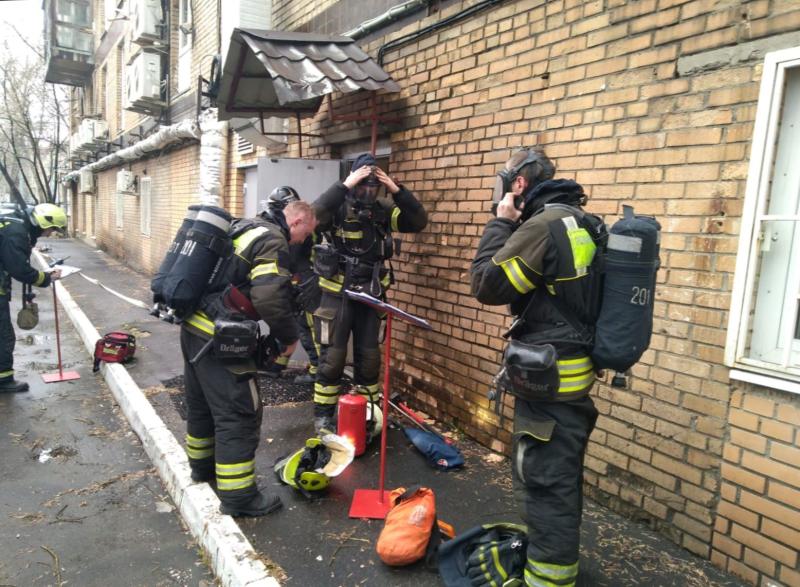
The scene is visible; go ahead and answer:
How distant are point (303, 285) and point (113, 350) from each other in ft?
9.91

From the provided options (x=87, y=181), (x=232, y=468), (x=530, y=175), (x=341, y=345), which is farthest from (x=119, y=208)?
(x=530, y=175)

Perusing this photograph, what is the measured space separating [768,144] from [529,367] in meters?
1.57

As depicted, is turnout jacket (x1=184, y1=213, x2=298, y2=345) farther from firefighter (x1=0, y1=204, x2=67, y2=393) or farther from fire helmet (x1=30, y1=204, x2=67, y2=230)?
fire helmet (x1=30, y1=204, x2=67, y2=230)

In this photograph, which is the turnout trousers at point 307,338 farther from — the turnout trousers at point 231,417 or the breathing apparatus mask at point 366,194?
the turnout trousers at point 231,417

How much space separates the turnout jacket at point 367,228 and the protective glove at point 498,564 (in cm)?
234

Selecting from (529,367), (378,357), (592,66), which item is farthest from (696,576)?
(592,66)

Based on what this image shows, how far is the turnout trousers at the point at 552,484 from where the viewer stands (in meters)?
2.29

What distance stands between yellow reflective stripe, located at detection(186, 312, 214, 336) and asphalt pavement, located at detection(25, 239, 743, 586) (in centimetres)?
119

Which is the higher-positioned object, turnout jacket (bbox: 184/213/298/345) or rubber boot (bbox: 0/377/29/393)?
turnout jacket (bbox: 184/213/298/345)

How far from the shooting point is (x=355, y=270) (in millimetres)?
4312

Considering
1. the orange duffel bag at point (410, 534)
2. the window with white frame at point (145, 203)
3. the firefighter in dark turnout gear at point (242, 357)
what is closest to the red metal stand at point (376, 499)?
the orange duffel bag at point (410, 534)

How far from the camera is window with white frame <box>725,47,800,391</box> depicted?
2.48 metres

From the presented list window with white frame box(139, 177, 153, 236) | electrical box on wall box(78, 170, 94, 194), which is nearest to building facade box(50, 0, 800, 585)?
window with white frame box(139, 177, 153, 236)

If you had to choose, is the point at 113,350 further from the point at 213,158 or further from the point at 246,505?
the point at 246,505
